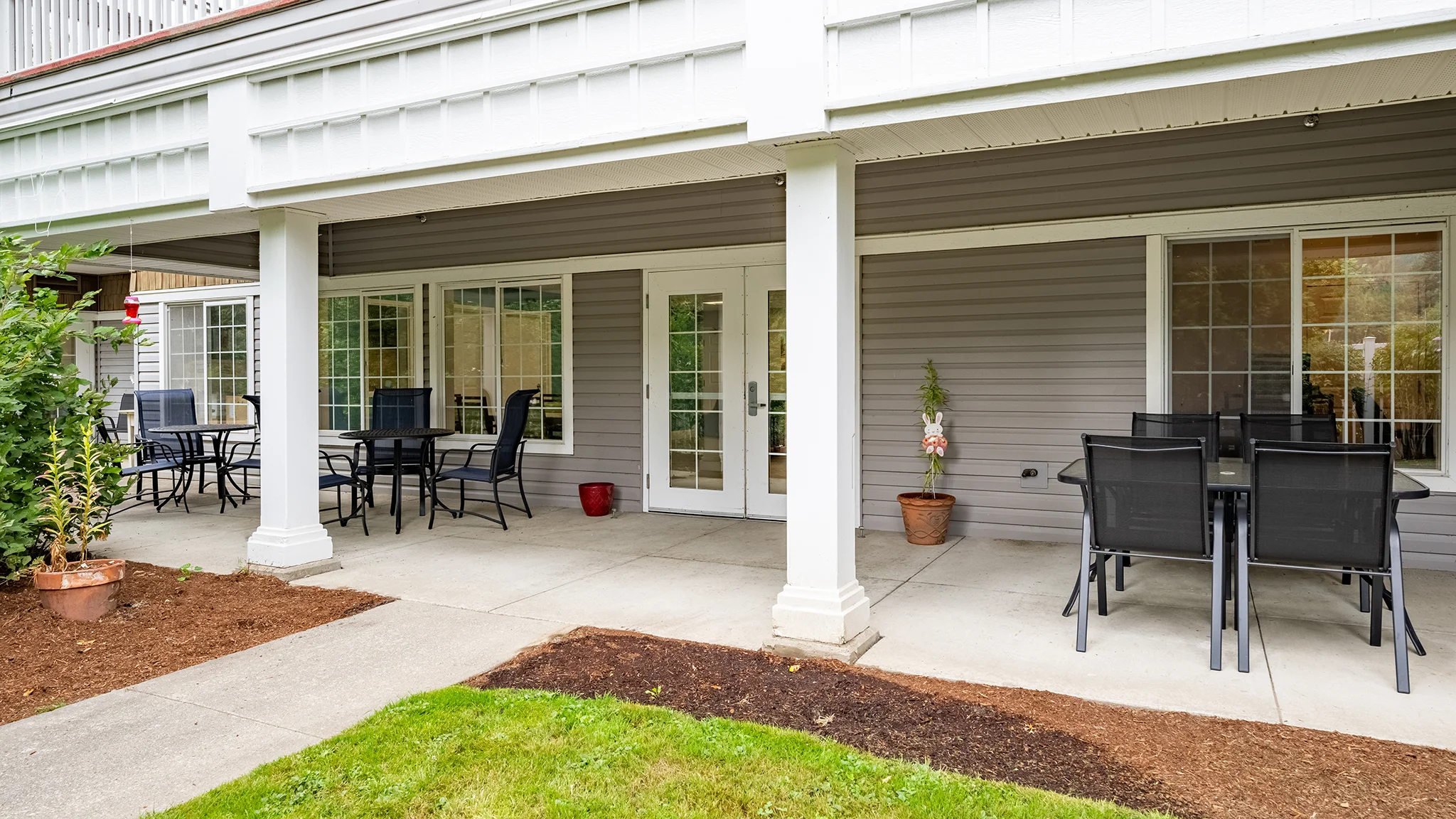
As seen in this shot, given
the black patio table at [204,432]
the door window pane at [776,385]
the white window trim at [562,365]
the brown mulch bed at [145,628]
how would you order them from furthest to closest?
1. the white window trim at [562,365]
2. the black patio table at [204,432]
3. the door window pane at [776,385]
4. the brown mulch bed at [145,628]

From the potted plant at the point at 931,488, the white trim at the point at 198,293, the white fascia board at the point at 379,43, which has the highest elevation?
the white fascia board at the point at 379,43

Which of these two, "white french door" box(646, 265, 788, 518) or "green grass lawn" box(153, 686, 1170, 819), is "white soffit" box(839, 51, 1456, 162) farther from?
"white french door" box(646, 265, 788, 518)

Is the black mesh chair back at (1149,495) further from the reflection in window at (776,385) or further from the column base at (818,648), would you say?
the reflection in window at (776,385)

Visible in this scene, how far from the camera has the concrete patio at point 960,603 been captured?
2.97 metres

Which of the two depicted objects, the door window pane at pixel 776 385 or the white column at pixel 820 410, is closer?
the white column at pixel 820 410

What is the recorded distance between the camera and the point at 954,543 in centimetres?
555

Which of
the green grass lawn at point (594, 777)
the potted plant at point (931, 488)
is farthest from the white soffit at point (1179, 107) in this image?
the potted plant at point (931, 488)

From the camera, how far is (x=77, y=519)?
4.29 metres

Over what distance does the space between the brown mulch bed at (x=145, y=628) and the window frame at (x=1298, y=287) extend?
4732 millimetres

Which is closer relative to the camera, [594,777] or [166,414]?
[594,777]

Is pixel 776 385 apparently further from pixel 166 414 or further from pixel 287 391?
pixel 166 414

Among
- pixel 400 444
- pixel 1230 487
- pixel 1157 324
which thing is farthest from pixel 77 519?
pixel 1157 324

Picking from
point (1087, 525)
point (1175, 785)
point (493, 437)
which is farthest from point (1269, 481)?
point (493, 437)

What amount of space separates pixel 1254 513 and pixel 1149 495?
1.17 feet
